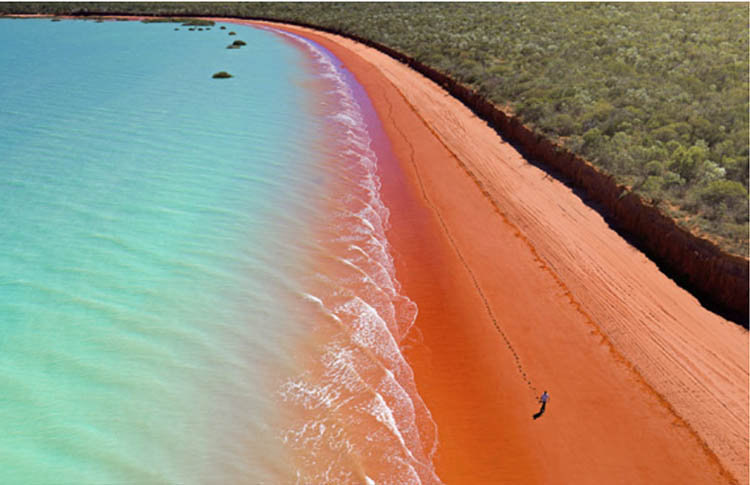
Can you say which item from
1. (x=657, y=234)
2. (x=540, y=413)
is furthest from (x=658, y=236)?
(x=540, y=413)

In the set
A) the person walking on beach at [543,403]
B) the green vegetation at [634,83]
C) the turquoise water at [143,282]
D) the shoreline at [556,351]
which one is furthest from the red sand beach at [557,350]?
the turquoise water at [143,282]

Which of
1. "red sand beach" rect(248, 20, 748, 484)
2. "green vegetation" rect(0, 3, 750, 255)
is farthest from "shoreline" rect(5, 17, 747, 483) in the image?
"green vegetation" rect(0, 3, 750, 255)

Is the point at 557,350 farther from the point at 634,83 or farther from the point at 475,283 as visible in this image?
the point at 634,83

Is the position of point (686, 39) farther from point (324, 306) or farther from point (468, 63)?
point (324, 306)

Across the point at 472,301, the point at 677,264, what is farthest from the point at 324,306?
the point at 677,264

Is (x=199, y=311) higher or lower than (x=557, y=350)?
lower
